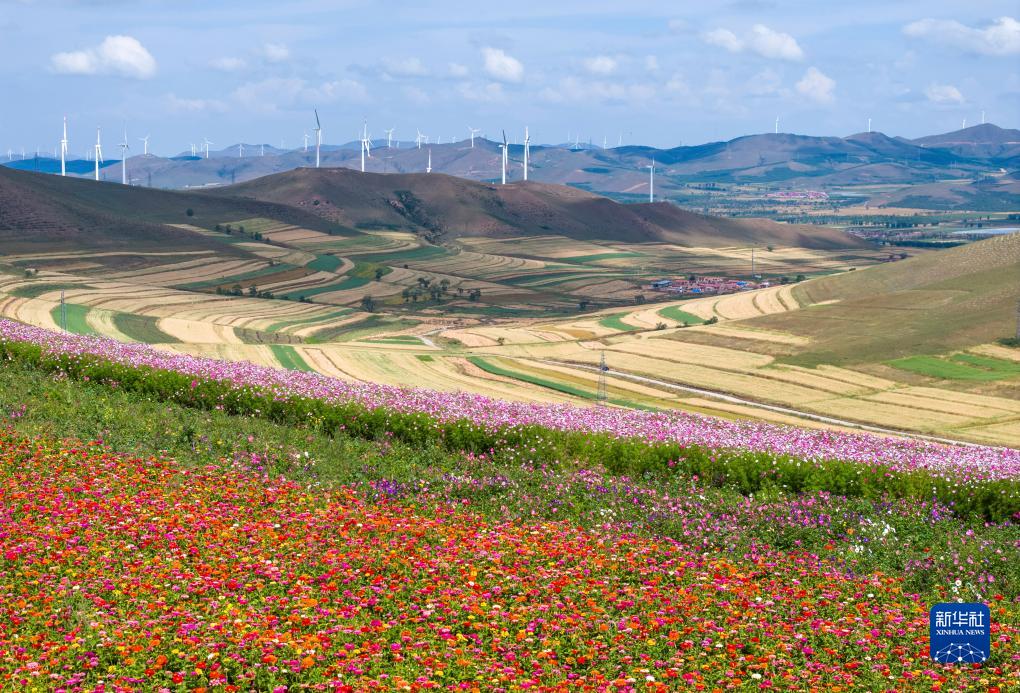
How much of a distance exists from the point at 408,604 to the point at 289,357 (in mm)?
62668

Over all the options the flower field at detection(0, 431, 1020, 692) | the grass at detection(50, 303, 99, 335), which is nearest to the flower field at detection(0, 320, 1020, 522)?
the flower field at detection(0, 431, 1020, 692)

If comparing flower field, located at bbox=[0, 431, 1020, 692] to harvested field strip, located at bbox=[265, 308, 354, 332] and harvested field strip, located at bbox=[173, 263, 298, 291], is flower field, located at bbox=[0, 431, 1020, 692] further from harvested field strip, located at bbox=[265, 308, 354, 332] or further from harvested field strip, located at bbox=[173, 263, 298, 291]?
harvested field strip, located at bbox=[173, 263, 298, 291]

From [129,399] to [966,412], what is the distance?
1833 inches

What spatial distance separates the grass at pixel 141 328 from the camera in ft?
302

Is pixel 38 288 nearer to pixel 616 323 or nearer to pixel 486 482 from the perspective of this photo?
pixel 616 323

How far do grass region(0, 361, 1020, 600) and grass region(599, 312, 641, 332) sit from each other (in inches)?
3173

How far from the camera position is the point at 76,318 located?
102 metres

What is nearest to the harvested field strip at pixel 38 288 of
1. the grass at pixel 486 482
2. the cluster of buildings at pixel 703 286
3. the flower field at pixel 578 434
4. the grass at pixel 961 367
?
the cluster of buildings at pixel 703 286

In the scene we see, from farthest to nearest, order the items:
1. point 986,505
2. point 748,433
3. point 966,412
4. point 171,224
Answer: point 171,224
point 966,412
point 748,433
point 986,505

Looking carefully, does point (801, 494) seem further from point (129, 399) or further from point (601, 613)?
point (129, 399)

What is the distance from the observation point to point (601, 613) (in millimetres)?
14906

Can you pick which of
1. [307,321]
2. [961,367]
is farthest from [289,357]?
[307,321]

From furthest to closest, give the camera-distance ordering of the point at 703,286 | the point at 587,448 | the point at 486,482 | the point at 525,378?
the point at 703,286, the point at 525,378, the point at 587,448, the point at 486,482

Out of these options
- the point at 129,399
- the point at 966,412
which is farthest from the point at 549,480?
the point at 966,412
